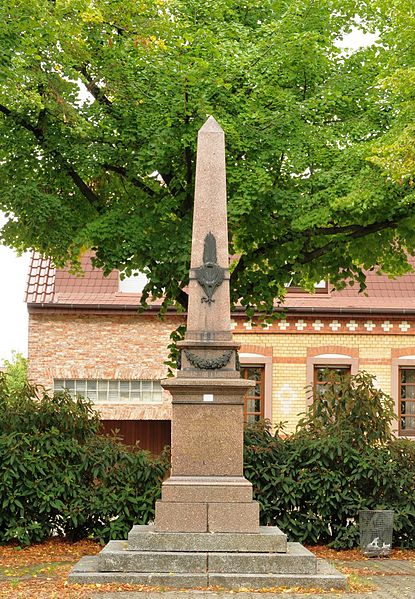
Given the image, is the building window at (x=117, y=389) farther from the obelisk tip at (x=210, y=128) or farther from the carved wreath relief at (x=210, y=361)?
the carved wreath relief at (x=210, y=361)

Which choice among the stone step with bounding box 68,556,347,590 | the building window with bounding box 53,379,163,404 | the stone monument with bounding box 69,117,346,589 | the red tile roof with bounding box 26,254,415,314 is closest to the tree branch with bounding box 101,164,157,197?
the stone monument with bounding box 69,117,346,589

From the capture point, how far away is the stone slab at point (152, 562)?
11477 millimetres

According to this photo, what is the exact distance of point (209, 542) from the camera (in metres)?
11.8

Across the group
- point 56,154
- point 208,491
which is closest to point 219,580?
point 208,491

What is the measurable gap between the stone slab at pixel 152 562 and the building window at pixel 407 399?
53.6 ft

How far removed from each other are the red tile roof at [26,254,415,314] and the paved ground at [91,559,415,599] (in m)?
12.2

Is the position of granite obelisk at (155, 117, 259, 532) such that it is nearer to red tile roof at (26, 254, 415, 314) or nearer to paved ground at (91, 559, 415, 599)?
paved ground at (91, 559, 415, 599)

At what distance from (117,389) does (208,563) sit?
15.8m

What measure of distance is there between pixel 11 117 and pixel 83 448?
5.17m

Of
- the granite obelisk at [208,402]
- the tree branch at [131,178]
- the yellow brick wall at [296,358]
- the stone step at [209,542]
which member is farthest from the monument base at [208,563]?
the yellow brick wall at [296,358]

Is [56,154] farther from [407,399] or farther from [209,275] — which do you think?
[407,399]

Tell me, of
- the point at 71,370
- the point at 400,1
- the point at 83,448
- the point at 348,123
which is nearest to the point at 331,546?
the point at 83,448

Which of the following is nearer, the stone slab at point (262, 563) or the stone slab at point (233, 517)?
the stone slab at point (262, 563)

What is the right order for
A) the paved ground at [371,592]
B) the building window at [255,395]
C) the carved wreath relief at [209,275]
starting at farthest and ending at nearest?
the building window at [255,395] < the carved wreath relief at [209,275] < the paved ground at [371,592]
